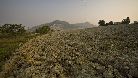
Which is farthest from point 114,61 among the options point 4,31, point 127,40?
point 4,31

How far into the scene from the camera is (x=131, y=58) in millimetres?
22688

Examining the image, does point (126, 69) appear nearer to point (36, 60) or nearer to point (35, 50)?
point (36, 60)

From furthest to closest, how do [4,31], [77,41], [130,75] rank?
[4,31] < [77,41] < [130,75]

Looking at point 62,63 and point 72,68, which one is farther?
point 62,63

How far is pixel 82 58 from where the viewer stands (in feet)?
81.5

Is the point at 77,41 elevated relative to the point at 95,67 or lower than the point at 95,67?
elevated

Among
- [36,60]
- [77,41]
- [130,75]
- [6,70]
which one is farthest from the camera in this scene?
[77,41]

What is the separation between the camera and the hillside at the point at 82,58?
2173 cm

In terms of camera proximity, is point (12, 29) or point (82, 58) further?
point (12, 29)

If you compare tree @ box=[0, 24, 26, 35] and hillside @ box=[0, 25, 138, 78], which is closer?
hillside @ box=[0, 25, 138, 78]

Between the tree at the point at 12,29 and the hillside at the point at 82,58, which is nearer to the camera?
the hillside at the point at 82,58

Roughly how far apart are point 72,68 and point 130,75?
6.16m

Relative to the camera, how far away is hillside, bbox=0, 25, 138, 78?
21734 mm

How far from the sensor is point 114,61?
22906mm
